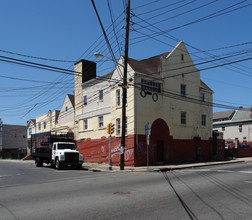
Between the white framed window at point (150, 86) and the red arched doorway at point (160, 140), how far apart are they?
2935mm

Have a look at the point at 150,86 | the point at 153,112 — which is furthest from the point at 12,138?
the point at 150,86

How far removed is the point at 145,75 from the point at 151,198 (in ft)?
57.5

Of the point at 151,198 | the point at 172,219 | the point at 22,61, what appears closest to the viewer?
the point at 172,219

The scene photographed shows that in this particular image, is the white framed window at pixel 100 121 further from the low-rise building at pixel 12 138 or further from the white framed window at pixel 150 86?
the low-rise building at pixel 12 138

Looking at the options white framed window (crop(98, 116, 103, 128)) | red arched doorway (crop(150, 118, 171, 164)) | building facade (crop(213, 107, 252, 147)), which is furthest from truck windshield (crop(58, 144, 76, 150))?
building facade (crop(213, 107, 252, 147))

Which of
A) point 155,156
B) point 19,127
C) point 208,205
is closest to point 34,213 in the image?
point 208,205

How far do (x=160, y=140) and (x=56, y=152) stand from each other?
9.81m

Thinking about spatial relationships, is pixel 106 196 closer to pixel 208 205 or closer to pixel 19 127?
pixel 208 205

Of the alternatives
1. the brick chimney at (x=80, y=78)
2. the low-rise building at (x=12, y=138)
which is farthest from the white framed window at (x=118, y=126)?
the low-rise building at (x=12, y=138)

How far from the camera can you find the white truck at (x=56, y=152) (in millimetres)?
21906

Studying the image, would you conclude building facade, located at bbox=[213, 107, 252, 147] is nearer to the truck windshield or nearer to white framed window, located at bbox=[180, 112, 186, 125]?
white framed window, located at bbox=[180, 112, 186, 125]

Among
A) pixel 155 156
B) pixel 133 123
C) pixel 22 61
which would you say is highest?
pixel 22 61

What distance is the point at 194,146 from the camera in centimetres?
2941

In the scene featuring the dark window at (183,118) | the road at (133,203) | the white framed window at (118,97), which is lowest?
the road at (133,203)
